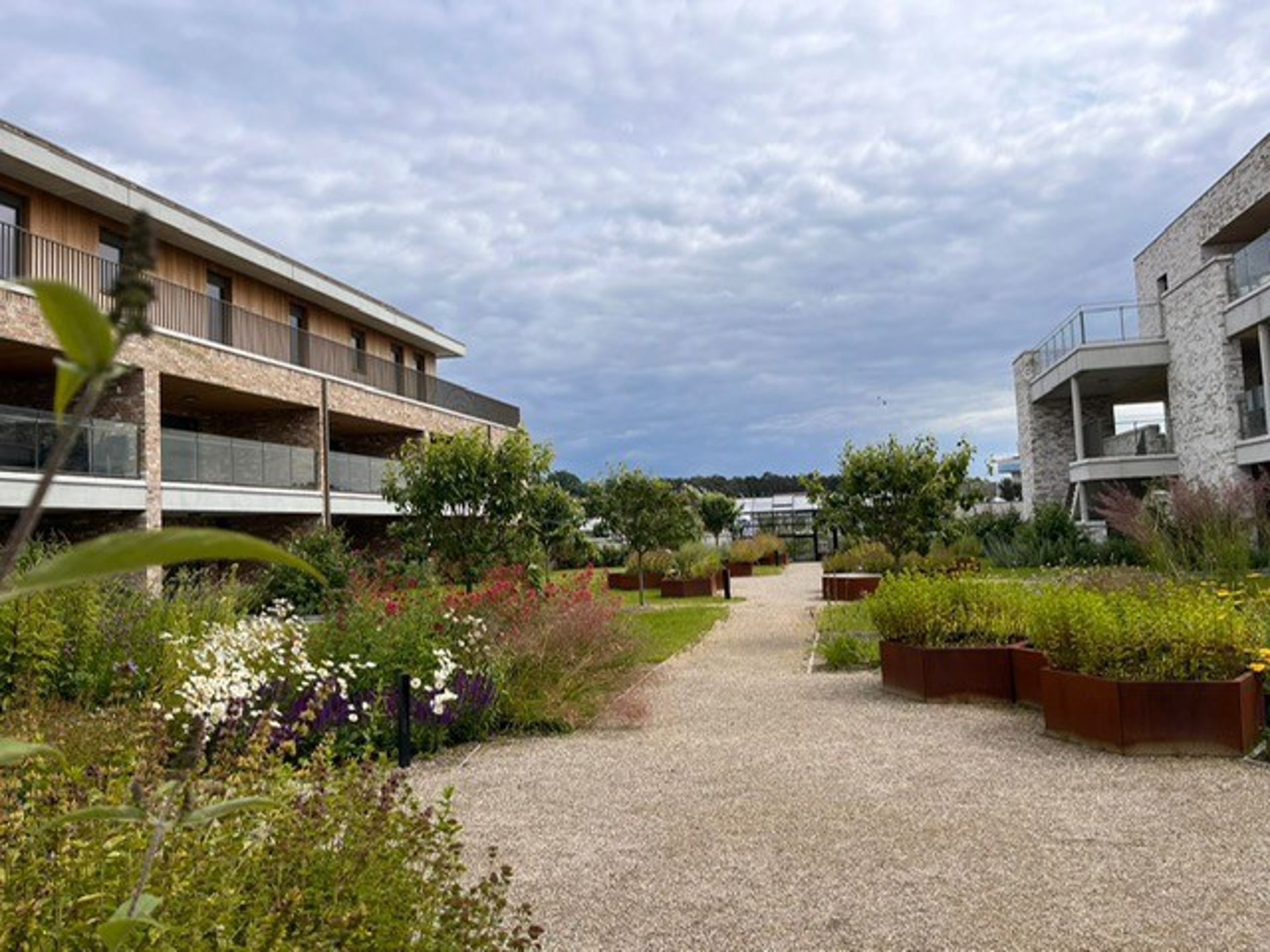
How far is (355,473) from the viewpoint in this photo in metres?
25.0

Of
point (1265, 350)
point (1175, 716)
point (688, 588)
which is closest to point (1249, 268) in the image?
point (1265, 350)

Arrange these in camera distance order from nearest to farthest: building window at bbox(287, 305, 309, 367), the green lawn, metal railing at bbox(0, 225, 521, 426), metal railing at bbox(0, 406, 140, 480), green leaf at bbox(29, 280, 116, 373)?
green leaf at bbox(29, 280, 116, 373) < the green lawn < metal railing at bbox(0, 406, 140, 480) < metal railing at bbox(0, 225, 521, 426) < building window at bbox(287, 305, 309, 367)

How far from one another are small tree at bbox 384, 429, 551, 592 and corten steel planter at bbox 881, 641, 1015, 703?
7172 millimetres

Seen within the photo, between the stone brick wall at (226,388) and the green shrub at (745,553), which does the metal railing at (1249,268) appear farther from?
the stone brick wall at (226,388)

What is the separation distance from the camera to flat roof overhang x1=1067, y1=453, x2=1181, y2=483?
26.0 metres

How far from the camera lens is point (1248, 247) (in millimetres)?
21766

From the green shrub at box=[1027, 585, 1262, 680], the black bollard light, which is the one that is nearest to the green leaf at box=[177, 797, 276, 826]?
the black bollard light

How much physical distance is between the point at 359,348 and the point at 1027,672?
24.2 meters

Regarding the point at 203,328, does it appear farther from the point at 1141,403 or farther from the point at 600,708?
the point at 1141,403

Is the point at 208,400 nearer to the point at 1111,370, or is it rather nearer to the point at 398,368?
the point at 398,368

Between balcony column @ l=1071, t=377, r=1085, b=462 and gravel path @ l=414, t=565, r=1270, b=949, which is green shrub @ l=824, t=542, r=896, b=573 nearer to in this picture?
balcony column @ l=1071, t=377, r=1085, b=462

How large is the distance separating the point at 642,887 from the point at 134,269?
174 inches

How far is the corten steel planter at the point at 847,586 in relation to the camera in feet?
63.9

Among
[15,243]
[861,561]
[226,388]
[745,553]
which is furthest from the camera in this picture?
[745,553]
